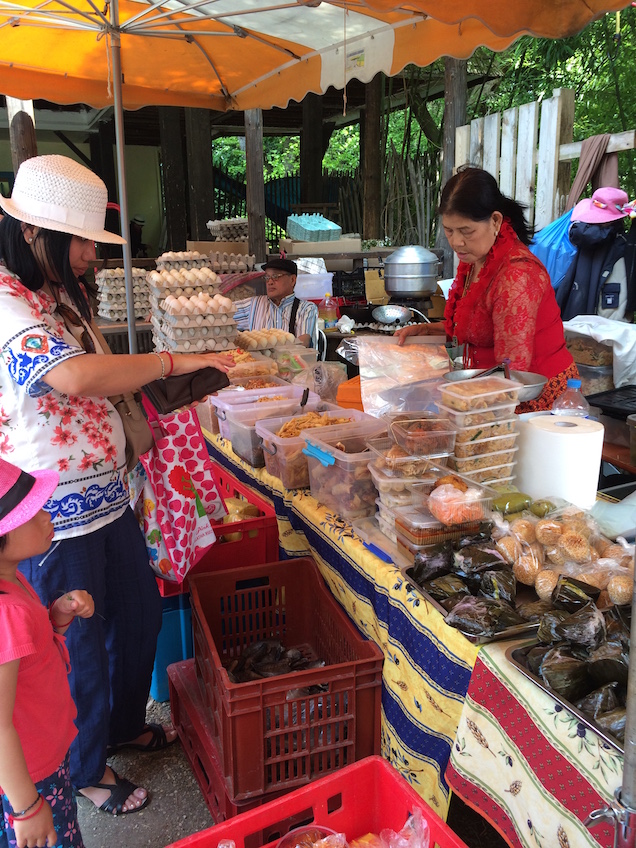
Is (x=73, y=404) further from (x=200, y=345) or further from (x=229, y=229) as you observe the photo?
(x=229, y=229)

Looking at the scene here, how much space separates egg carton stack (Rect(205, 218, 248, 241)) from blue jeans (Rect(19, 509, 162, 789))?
6.72 m

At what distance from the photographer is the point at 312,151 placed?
11.6 meters

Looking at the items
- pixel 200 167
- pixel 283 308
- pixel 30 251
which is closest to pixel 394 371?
pixel 30 251

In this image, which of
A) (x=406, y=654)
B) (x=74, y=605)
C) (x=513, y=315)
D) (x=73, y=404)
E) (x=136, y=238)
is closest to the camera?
(x=74, y=605)

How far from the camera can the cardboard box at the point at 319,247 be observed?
27.4 feet

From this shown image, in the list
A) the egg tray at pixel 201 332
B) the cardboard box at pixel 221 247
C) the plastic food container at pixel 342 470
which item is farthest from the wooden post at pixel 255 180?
the plastic food container at pixel 342 470

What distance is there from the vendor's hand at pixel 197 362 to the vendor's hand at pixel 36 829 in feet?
4.11

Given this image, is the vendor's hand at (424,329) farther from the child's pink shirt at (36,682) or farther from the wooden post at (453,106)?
the wooden post at (453,106)

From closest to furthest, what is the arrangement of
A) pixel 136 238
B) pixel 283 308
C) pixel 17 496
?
pixel 17 496 < pixel 283 308 < pixel 136 238

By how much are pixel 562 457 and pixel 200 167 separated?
7805mm

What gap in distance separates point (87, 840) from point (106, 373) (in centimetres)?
155

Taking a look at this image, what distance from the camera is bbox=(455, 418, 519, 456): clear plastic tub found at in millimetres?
2107

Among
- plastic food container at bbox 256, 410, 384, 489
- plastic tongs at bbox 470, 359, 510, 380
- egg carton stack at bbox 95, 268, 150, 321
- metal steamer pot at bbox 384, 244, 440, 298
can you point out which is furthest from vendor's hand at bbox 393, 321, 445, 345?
egg carton stack at bbox 95, 268, 150, 321

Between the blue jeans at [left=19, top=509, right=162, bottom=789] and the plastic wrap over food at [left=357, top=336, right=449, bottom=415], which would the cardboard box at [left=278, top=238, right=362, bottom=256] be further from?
the blue jeans at [left=19, top=509, right=162, bottom=789]
